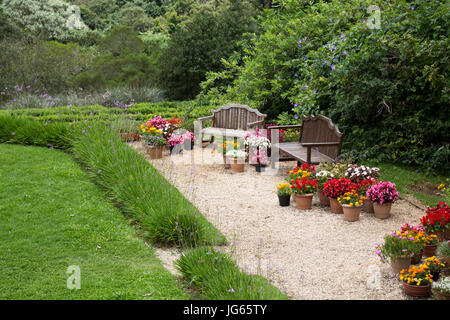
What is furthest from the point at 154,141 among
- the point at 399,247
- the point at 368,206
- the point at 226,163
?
the point at 399,247

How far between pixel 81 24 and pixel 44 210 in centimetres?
2221

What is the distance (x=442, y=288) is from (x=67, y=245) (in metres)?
3.28

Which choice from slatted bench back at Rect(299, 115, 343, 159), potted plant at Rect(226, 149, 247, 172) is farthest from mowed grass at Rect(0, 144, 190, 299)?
slatted bench back at Rect(299, 115, 343, 159)

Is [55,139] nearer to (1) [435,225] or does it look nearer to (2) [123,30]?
(1) [435,225]

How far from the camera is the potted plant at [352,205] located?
196 inches

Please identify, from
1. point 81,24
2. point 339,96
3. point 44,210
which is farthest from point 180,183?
point 81,24

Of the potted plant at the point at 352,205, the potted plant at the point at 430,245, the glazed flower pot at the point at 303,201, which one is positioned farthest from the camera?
the glazed flower pot at the point at 303,201

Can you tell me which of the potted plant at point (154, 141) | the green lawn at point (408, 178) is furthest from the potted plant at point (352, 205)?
the potted plant at point (154, 141)

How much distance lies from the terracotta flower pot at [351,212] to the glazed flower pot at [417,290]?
5.60 ft

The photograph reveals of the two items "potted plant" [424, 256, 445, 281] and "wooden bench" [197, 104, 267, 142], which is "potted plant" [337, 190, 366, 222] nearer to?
"potted plant" [424, 256, 445, 281]

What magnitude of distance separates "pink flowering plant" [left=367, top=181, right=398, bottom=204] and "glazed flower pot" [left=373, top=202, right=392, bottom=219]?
0.04 m

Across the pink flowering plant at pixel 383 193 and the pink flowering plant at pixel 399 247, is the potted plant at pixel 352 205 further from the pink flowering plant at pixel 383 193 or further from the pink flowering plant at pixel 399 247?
the pink flowering plant at pixel 399 247
